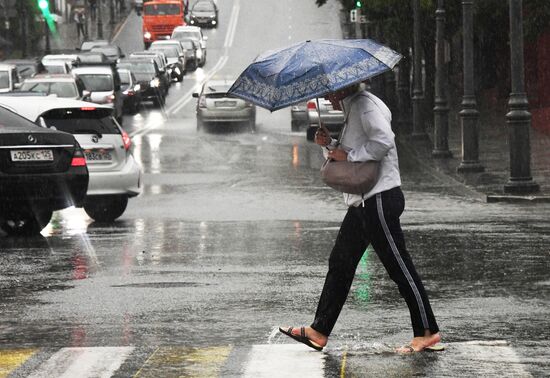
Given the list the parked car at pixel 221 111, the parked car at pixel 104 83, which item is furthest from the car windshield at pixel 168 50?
the parked car at pixel 221 111

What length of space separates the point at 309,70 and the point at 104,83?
3881 cm

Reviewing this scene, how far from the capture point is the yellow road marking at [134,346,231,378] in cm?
848

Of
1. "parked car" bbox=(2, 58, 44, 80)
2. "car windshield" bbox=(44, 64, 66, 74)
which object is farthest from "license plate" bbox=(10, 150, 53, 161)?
"car windshield" bbox=(44, 64, 66, 74)

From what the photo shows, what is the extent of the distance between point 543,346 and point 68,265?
6.09 metres

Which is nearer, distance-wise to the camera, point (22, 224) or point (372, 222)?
point (372, 222)

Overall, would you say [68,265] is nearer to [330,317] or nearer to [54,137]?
[54,137]

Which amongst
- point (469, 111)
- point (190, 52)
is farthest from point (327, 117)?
point (190, 52)

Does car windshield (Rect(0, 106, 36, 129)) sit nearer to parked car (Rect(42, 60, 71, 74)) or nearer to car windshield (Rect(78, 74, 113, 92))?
car windshield (Rect(78, 74, 113, 92))

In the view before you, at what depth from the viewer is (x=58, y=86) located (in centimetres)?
4003

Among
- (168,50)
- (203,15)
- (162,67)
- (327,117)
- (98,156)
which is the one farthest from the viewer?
(203,15)

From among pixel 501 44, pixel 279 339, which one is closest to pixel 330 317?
pixel 279 339

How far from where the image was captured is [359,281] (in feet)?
42.2

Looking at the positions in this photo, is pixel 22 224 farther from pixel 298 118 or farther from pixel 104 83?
pixel 104 83

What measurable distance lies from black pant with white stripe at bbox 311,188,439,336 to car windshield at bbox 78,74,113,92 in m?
38.0
